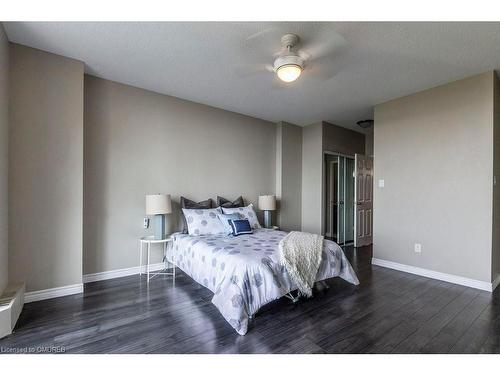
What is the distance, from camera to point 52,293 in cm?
257

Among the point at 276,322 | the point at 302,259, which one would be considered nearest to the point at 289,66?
the point at 302,259

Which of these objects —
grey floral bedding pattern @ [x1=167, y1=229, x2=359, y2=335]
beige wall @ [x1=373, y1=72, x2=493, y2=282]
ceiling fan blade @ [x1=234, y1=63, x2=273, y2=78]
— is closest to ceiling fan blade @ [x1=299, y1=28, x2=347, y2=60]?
ceiling fan blade @ [x1=234, y1=63, x2=273, y2=78]

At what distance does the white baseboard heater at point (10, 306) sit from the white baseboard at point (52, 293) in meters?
0.14

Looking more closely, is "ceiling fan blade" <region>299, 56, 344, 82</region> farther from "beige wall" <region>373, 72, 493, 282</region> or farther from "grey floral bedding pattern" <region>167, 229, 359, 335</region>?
"grey floral bedding pattern" <region>167, 229, 359, 335</region>

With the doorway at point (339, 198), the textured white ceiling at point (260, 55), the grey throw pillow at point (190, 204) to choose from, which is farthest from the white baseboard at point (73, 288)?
the doorway at point (339, 198)

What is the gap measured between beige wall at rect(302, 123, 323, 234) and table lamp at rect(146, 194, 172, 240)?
9.93 feet

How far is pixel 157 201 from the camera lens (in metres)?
3.18

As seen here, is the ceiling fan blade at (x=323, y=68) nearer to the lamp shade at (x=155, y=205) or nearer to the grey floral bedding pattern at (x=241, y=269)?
the grey floral bedding pattern at (x=241, y=269)

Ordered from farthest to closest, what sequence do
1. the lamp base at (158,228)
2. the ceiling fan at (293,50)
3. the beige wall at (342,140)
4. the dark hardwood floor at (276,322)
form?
the beige wall at (342,140) < the lamp base at (158,228) < the ceiling fan at (293,50) < the dark hardwood floor at (276,322)

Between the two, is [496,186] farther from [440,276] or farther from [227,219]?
[227,219]

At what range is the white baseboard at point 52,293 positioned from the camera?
2.47 metres

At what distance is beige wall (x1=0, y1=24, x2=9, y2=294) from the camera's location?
2166 millimetres
